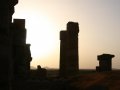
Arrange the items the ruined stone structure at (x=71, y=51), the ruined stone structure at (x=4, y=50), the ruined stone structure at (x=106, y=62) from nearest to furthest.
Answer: the ruined stone structure at (x=4, y=50), the ruined stone structure at (x=71, y=51), the ruined stone structure at (x=106, y=62)

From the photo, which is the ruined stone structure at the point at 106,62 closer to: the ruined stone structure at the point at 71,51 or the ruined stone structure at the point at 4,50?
the ruined stone structure at the point at 71,51

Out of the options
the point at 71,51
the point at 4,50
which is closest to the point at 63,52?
the point at 71,51

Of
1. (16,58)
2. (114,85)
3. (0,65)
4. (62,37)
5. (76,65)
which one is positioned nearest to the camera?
(0,65)

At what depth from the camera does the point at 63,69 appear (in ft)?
74.7

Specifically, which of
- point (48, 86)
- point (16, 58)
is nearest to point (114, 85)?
point (48, 86)

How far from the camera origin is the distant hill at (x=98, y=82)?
1326cm

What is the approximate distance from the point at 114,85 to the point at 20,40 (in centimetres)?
717

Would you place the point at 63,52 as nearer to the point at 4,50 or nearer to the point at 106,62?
the point at 106,62

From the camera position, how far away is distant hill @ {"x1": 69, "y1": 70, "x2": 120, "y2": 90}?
13258 millimetres

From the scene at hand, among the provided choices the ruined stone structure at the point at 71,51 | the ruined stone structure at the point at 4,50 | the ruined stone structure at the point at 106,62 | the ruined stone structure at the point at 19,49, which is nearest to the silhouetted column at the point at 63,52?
the ruined stone structure at the point at 71,51

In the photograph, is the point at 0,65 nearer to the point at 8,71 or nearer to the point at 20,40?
the point at 8,71

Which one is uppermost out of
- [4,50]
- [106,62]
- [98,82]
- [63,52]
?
[63,52]

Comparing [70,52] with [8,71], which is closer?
[8,71]

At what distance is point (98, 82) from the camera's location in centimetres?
1438
